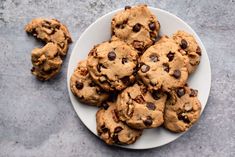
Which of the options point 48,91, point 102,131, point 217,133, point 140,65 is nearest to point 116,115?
point 102,131

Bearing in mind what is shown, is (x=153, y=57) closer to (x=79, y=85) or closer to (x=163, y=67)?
(x=163, y=67)

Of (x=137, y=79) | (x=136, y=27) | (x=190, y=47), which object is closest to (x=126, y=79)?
(x=137, y=79)

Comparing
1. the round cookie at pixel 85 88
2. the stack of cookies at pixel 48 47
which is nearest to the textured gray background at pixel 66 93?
the stack of cookies at pixel 48 47

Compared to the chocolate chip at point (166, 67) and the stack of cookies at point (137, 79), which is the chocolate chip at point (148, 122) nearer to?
the stack of cookies at point (137, 79)

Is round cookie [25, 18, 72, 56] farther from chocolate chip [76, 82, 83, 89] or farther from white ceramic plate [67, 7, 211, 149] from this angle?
chocolate chip [76, 82, 83, 89]

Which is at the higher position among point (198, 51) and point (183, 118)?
point (198, 51)

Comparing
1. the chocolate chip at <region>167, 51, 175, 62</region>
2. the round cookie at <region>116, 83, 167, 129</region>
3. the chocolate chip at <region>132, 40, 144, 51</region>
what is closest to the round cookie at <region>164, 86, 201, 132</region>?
the round cookie at <region>116, 83, 167, 129</region>
